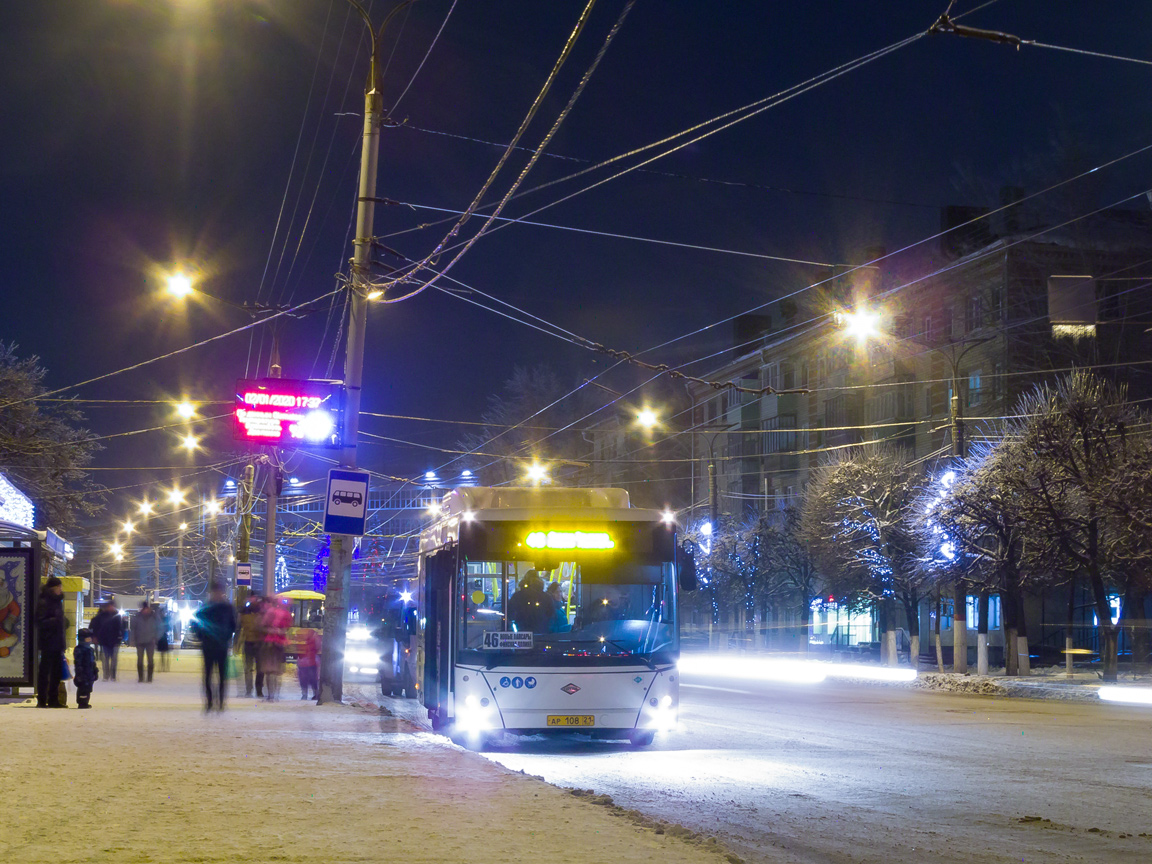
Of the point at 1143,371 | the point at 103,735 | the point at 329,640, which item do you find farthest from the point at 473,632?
the point at 1143,371

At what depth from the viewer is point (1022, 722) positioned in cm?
1958

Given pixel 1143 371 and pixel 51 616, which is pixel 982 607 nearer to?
pixel 1143 371

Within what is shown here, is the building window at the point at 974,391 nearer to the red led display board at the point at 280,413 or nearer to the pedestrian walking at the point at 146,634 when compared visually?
the pedestrian walking at the point at 146,634

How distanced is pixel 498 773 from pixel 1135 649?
1145 inches

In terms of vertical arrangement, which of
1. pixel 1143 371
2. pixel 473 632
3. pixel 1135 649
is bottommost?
pixel 1135 649

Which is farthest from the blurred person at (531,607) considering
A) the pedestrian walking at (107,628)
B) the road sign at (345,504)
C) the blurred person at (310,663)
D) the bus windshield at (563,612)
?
the pedestrian walking at (107,628)

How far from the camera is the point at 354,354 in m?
20.4

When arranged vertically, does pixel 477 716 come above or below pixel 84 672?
below

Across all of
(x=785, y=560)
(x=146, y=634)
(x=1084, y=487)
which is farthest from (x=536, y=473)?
(x=146, y=634)

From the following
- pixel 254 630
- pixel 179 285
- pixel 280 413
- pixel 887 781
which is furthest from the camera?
pixel 179 285

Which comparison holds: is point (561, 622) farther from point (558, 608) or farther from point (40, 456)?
point (40, 456)

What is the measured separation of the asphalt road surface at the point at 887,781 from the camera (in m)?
8.45

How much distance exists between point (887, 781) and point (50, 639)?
11046 millimetres

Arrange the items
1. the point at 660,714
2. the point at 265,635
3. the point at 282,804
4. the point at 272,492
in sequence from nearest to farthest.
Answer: the point at 282,804 → the point at 660,714 → the point at 265,635 → the point at 272,492
